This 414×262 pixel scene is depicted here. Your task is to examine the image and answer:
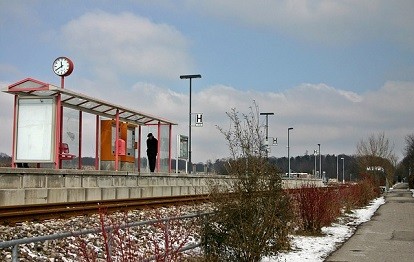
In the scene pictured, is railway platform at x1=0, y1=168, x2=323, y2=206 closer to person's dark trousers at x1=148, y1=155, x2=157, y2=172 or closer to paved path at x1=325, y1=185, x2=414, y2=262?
person's dark trousers at x1=148, y1=155, x2=157, y2=172

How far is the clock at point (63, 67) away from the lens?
22.9 m

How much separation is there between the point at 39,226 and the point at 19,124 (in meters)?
9.11

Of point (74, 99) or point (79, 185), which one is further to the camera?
point (74, 99)

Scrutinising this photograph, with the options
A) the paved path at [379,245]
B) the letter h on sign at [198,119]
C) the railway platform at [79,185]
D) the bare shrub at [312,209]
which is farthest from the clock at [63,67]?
the letter h on sign at [198,119]

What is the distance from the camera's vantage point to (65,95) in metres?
19.1

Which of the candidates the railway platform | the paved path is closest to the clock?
the railway platform

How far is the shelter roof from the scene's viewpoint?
1850 cm

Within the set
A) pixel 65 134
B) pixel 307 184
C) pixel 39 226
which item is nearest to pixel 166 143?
pixel 65 134

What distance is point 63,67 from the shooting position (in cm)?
2300

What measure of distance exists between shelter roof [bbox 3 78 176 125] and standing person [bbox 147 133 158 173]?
50.5 inches

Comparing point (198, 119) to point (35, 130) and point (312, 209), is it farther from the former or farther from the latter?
point (312, 209)

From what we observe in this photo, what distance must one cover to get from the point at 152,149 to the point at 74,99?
25.1 feet

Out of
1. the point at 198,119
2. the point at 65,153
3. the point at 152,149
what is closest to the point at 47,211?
the point at 65,153

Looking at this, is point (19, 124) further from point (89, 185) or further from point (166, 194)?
point (166, 194)
